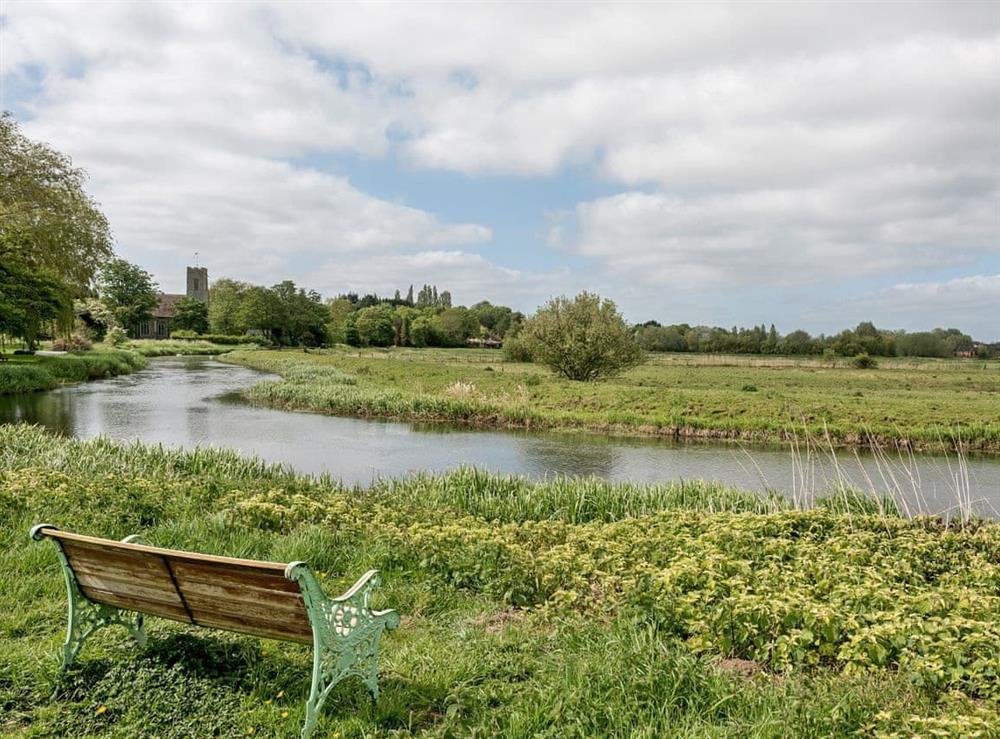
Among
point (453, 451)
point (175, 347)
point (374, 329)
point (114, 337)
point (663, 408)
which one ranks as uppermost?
point (374, 329)

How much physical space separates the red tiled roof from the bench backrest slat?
12329cm

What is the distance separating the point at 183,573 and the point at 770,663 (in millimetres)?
3799

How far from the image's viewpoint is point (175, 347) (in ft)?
270

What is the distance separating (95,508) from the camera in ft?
25.2

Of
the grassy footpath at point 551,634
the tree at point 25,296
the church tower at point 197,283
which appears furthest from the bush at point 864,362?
the church tower at point 197,283

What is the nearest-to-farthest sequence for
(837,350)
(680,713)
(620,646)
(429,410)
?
(680,713)
(620,646)
(429,410)
(837,350)

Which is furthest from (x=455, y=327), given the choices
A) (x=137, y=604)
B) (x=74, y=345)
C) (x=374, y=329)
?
(x=137, y=604)

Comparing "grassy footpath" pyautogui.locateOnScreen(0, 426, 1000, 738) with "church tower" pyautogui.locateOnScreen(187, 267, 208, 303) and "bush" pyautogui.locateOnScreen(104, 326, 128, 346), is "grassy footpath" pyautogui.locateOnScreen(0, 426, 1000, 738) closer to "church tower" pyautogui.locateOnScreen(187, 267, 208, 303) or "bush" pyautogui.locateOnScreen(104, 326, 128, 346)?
"bush" pyautogui.locateOnScreen(104, 326, 128, 346)

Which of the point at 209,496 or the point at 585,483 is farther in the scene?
the point at 585,483

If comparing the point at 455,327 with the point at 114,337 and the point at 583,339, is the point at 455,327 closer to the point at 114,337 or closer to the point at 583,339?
the point at 114,337

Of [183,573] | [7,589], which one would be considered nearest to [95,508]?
[7,589]

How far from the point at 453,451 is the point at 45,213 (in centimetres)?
2579

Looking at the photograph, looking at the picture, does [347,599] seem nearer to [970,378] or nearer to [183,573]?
[183,573]

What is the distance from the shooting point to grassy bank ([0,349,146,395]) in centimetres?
3011
